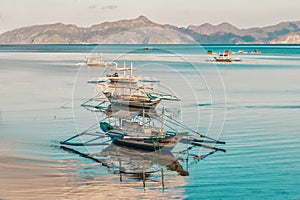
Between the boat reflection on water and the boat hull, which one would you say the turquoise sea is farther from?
the boat hull

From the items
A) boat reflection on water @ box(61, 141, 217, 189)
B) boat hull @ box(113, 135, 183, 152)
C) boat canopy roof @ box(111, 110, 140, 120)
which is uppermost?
boat canopy roof @ box(111, 110, 140, 120)

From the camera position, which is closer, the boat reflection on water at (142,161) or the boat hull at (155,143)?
the boat reflection on water at (142,161)

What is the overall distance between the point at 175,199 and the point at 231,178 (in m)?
2.58

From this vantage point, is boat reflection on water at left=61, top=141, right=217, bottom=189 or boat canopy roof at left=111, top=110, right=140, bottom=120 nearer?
boat reflection on water at left=61, top=141, right=217, bottom=189

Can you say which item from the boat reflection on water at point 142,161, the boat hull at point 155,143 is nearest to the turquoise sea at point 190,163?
the boat reflection on water at point 142,161

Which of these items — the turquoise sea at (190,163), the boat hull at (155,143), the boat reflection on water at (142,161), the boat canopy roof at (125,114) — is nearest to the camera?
the turquoise sea at (190,163)

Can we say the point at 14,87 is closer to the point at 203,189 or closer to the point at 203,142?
the point at 203,142

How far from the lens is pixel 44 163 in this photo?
693 inches

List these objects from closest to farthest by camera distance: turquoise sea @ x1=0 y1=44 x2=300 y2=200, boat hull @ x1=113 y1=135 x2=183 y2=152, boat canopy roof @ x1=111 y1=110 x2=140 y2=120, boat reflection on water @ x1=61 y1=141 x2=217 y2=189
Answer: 1. turquoise sea @ x1=0 y1=44 x2=300 y2=200
2. boat reflection on water @ x1=61 y1=141 x2=217 y2=189
3. boat hull @ x1=113 y1=135 x2=183 y2=152
4. boat canopy roof @ x1=111 y1=110 x2=140 y2=120

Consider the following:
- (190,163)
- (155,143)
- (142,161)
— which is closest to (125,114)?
(155,143)

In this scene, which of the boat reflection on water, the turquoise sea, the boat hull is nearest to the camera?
the turquoise sea

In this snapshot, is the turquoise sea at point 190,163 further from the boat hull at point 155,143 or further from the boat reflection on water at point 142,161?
the boat hull at point 155,143

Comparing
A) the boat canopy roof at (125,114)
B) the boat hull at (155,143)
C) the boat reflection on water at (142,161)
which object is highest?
the boat canopy roof at (125,114)

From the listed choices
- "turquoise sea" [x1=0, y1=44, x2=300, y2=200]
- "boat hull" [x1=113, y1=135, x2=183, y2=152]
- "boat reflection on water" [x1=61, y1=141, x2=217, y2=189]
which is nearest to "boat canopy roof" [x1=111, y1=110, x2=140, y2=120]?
"boat reflection on water" [x1=61, y1=141, x2=217, y2=189]
